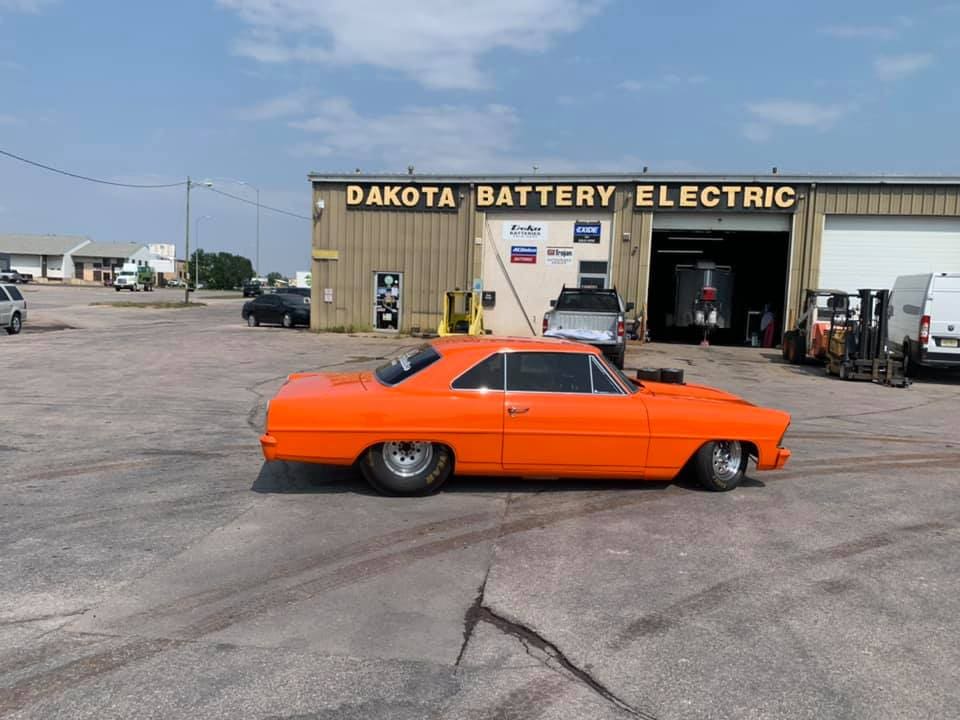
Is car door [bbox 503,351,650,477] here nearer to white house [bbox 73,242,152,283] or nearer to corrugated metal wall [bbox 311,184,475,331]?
corrugated metal wall [bbox 311,184,475,331]

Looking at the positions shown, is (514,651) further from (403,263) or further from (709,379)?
(403,263)

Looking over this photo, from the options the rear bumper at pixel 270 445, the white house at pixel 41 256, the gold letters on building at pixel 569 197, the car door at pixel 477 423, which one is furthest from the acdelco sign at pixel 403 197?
the white house at pixel 41 256

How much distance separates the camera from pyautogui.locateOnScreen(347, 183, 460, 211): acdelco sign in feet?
89.3

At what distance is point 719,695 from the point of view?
327 centimetres

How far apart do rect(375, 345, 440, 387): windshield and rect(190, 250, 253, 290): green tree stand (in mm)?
108731

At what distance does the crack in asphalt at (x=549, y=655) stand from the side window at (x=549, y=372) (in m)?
2.54

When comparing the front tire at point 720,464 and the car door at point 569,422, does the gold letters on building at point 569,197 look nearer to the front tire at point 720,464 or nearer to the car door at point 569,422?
the front tire at point 720,464

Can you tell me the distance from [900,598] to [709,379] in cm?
1195

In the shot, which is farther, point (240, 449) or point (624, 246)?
point (624, 246)

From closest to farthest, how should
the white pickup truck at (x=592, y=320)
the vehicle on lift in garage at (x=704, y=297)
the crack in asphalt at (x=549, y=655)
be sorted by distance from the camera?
the crack in asphalt at (x=549, y=655) < the white pickup truck at (x=592, y=320) < the vehicle on lift in garage at (x=704, y=297)

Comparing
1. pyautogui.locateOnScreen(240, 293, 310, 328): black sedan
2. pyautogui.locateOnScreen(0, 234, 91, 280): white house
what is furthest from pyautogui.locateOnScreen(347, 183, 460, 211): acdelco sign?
pyautogui.locateOnScreen(0, 234, 91, 280): white house

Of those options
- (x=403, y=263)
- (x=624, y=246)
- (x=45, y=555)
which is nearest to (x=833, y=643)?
(x=45, y=555)

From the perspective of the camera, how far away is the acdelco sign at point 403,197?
27.2m

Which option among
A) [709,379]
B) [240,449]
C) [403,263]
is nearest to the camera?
[240,449]
